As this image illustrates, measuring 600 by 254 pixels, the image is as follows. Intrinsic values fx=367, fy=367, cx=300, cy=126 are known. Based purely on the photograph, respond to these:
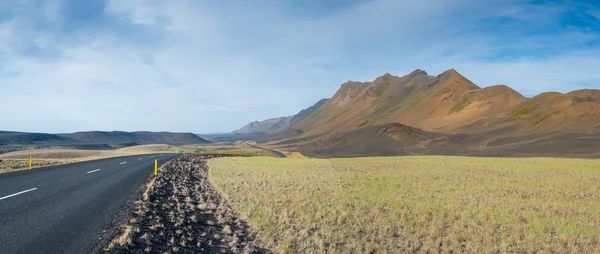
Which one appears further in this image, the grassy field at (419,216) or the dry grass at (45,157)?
the dry grass at (45,157)

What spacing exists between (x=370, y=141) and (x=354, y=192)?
316 feet

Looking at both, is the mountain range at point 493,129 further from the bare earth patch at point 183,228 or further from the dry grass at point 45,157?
the bare earth patch at point 183,228

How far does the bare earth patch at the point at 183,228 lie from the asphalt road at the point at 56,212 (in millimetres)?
801

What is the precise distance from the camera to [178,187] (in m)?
19.9

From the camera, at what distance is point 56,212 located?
11.1 metres

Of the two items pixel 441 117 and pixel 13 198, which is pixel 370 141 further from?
pixel 13 198

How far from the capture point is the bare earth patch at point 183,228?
8.81m

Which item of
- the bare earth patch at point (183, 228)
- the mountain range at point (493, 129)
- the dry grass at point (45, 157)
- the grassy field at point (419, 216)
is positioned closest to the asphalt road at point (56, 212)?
the bare earth patch at point (183, 228)

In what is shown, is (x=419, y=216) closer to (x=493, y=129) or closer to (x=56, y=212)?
(x=56, y=212)

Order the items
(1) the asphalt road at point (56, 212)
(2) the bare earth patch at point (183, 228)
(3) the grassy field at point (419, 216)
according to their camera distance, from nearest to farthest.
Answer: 1. (1) the asphalt road at point (56, 212)
2. (2) the bare earth patch at point (183, 228)
3. (3) the grassy field at point (419, 216)

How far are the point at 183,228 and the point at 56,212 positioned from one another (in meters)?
3.97

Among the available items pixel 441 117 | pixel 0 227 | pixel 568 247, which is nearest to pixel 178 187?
pixel 0 227

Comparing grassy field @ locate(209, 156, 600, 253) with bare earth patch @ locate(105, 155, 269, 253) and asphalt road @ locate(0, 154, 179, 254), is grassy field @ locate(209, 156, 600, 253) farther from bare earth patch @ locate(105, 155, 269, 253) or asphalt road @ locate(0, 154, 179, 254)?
asphalt road @ locate(0, 154, 179, 254)

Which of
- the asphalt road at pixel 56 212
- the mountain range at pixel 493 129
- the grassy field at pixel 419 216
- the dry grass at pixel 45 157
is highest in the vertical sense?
the mountain range at pixel 493 129
